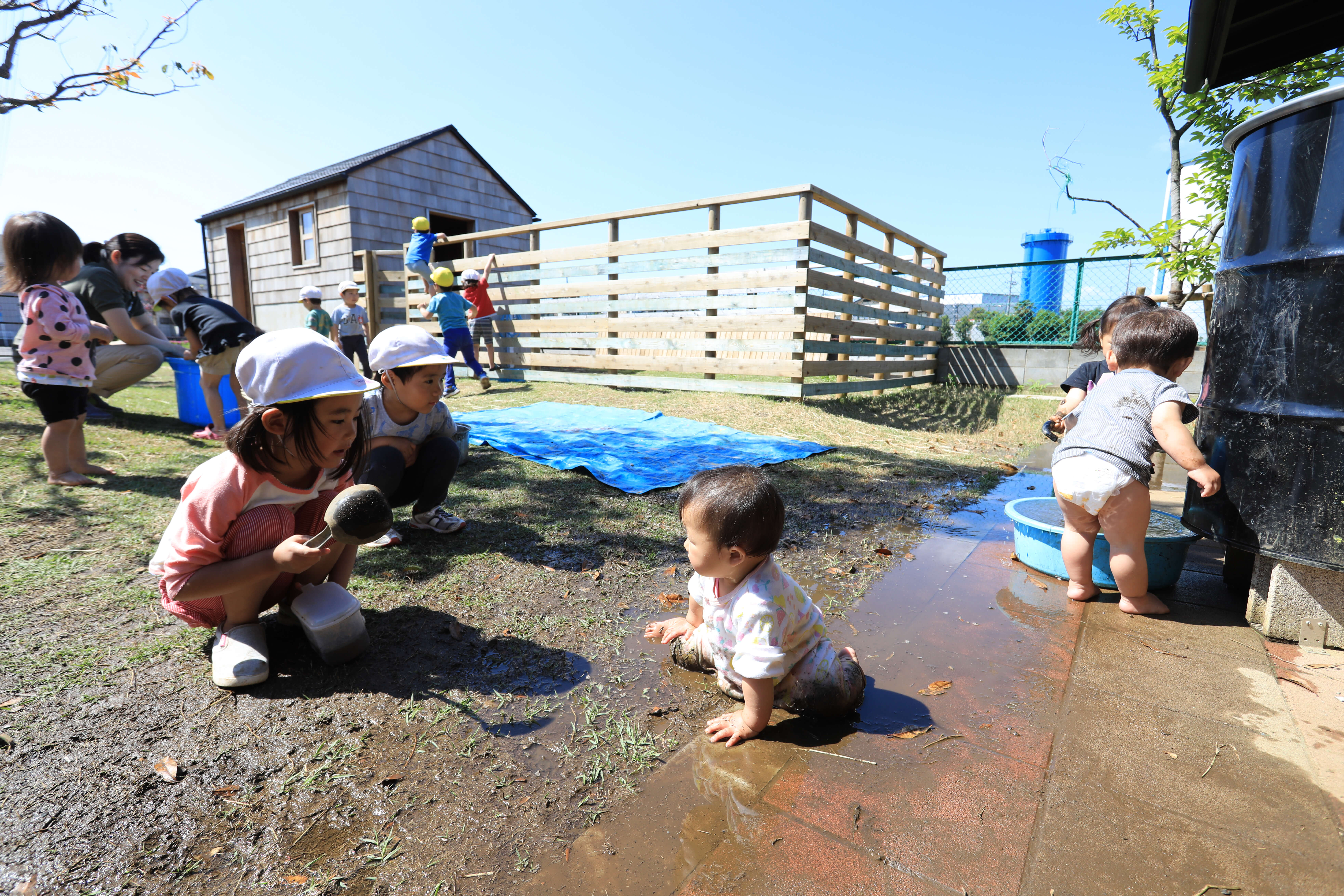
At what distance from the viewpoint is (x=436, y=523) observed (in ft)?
11.7

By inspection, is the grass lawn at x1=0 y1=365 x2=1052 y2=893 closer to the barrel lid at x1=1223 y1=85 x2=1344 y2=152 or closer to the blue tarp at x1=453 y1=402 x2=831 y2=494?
the blue tarp at x1=453 y1=402 x2=831 y2=494

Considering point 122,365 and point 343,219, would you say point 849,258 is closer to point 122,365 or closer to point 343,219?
point 122,365

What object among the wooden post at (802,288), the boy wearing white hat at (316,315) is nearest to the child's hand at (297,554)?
the wooden post at (802,288)

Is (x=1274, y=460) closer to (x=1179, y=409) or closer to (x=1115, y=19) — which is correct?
(x=1179, y=409)

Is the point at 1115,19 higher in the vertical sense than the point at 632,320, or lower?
higher

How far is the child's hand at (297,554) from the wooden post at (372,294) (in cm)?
1245

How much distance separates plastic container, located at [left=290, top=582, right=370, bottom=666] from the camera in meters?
2.17

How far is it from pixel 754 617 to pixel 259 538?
162 centimetres

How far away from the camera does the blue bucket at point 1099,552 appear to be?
9.72ft

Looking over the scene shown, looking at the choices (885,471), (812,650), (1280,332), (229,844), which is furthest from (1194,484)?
(229,844)

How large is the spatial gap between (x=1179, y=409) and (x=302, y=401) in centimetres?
337

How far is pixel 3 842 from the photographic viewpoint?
1453mm

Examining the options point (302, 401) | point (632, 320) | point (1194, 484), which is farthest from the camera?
point (632, 320)

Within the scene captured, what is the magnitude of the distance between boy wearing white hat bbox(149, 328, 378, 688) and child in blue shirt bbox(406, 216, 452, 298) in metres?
10.2
